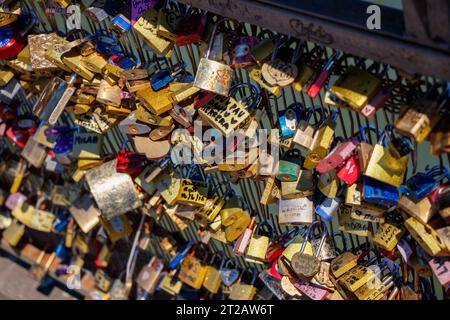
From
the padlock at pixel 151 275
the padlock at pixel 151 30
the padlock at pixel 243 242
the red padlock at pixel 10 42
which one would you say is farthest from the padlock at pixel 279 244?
the red padlock at pixel 10 42

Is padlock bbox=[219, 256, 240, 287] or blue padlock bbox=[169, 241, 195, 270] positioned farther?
blue padlock bbox=[169, 241, 195, 270]

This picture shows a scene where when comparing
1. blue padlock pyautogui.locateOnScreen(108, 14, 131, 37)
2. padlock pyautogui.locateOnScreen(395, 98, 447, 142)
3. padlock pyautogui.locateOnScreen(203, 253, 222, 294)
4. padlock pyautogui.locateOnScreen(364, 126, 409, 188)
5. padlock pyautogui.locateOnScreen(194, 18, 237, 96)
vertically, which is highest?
blue padlock pyautogui.locateOnScreen(108, 14, 131, 37)

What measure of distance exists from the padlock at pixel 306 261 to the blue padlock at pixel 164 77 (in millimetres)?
1047

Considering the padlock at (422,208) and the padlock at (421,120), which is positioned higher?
the padlock at (421,120)

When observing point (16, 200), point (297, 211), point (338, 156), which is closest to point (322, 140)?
point (338, 156)

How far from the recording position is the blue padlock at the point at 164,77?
3789 mm

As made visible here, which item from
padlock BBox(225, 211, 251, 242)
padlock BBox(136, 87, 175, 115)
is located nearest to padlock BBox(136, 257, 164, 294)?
padlock BBox(225, 211, 251, 242)

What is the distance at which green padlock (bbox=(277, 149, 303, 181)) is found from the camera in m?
3.61

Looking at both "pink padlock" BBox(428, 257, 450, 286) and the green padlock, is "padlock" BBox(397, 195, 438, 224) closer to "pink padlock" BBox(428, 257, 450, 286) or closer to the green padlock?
"pink padlock" BBox(428, 257, 450, 286)

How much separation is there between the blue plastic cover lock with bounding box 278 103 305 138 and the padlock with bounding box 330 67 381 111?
0.40 m

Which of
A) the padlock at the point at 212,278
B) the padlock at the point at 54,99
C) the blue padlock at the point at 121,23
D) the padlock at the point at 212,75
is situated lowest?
the padlock at the point at 212,278

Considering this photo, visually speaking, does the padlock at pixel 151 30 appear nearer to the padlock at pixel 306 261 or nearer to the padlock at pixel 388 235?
the padlock at pixel 306 261

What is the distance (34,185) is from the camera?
18.5 feet

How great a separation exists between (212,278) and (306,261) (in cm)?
98
